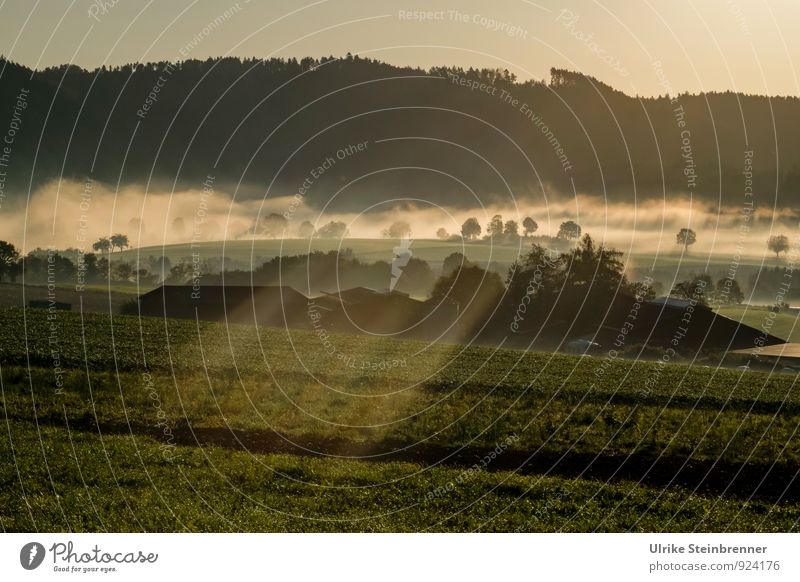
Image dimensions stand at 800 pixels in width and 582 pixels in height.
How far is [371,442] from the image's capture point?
34.0 meters

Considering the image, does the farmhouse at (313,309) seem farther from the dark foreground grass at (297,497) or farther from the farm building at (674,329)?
the dark foreground grass at (297,497)

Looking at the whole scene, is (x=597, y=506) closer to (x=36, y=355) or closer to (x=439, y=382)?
(x=439, y=382)

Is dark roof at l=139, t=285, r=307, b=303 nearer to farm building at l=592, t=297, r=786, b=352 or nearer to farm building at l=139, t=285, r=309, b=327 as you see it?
farm building at l=139, t=285, r=309, b=327

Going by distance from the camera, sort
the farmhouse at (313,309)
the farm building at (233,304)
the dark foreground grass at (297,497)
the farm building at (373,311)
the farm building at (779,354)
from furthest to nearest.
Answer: the farm building at (233,304) → the farmhouse at (313,309) → the farm building at (373,311) → the farm building at (779,354) → the dark foreground grass at (297,497)

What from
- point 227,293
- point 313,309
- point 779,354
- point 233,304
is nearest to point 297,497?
point 313,309

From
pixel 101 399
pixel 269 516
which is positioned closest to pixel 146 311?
pixel 101 399

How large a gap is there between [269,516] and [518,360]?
31.5 meters

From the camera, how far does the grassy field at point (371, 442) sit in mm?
25500

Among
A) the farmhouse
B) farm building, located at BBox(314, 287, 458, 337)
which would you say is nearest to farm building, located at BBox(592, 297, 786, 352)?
the farmhouse

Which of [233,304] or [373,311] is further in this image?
[233,304]

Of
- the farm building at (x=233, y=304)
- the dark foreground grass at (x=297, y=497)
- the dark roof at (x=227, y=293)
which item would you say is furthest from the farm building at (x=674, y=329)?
the dark foreground grass at (x=297, y=497)

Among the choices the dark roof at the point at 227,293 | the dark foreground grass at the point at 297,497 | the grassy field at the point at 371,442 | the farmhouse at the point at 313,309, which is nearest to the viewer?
the dark foreground grass at the point at 297,497

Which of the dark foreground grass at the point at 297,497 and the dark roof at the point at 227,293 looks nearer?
the dark foreground grass at the point at 297,497

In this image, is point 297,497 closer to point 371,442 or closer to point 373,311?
point 371,442
